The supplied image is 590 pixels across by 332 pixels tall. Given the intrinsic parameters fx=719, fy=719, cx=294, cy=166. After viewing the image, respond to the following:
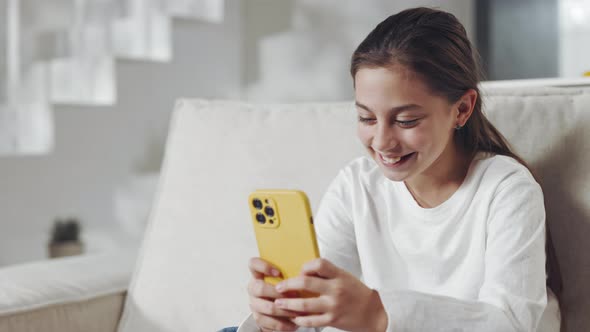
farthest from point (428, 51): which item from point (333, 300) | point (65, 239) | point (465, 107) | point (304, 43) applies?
point (304, 43)

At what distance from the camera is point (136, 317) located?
1.35 meters

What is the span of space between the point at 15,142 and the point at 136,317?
174 cm

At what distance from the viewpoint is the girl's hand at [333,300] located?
80 centimetres

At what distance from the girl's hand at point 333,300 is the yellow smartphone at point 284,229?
0.11 feet

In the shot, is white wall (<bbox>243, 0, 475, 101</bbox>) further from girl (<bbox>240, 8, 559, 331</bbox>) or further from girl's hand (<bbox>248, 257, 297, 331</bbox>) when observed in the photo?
girl's hand (<bbox>248, 257, 297, 331</bbox>)

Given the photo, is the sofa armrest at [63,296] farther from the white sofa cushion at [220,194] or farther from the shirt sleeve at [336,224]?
the shirt sleeve at [336,224]

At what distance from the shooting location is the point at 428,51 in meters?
0.93

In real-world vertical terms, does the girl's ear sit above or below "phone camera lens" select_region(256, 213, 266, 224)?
above

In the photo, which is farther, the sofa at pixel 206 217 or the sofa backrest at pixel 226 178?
the sofa at pixel 206 217

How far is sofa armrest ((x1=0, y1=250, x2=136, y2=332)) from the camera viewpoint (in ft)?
4.16

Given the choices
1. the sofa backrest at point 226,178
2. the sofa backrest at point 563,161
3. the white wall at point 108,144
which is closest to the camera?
the sofa backrest at point 563,161

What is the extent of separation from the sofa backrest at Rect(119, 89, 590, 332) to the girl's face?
0.20 metres

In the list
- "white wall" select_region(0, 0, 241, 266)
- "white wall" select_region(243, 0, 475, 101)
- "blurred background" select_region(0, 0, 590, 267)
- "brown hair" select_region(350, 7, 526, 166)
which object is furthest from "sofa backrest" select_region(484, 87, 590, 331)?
"white wall" select_region(0, 0, 241, 266)

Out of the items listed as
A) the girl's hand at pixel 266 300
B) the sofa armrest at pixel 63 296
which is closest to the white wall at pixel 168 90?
the sofa armrest at pixel 63 296
